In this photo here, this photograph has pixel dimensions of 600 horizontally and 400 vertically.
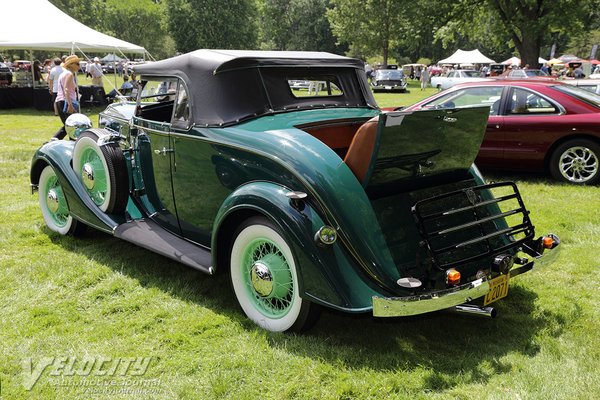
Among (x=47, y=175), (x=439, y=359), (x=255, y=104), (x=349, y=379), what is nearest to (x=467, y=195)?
(x=439, y=359)

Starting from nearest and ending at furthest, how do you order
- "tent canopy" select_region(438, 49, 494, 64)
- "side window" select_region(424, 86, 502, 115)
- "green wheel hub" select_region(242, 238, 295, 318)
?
"green wheel hub" select_region(242, 238, 295, 318)
"side window" select_region(424, 86, 502, 115)
"tent canopy" select_region(438, 49, 494, 64)

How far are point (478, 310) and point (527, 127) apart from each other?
522 centimetres

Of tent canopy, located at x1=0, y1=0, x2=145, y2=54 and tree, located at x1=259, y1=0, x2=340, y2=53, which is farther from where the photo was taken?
tree, located at x1=259, y1=0, x2=340, y2=53

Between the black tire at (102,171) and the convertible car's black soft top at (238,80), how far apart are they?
799 mm

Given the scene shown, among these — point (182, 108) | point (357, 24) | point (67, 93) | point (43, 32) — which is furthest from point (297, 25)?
point (182, 108)

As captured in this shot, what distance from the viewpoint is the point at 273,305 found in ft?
11.6

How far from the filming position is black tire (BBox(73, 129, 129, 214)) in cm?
461

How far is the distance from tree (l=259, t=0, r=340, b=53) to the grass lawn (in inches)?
2684

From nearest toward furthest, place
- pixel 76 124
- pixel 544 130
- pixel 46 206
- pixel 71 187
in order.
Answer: pixel 71 187 → pixel 46 206 → pixel 76 124 → pixel 544 130

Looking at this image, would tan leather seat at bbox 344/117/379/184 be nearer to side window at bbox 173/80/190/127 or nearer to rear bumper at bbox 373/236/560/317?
rear bumper at bbox 373/236/560/317

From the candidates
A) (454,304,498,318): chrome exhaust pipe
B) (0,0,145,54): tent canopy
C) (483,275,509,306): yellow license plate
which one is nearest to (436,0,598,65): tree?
(0,0,145,54): tent canopy

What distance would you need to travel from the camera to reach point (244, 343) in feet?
11.1

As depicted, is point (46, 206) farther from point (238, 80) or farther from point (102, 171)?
point (238, 80)

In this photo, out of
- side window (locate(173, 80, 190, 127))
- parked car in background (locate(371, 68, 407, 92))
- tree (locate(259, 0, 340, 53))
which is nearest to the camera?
side window (locate(173, 80, 190, 127))
